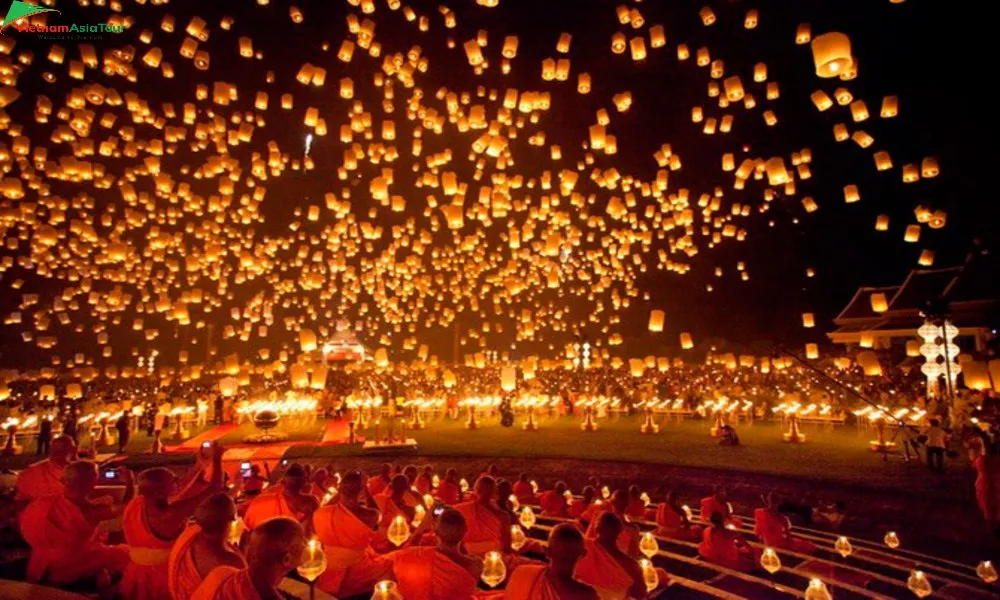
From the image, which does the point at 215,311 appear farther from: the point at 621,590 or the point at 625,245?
the point at 621,590

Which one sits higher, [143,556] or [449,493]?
[143,556]

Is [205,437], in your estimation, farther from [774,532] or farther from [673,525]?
[774,532]

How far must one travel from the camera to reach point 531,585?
3041 mm

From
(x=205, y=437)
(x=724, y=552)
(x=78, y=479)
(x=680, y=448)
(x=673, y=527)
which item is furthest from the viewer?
(x=205, y=437)

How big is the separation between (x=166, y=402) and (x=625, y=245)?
1599 cm

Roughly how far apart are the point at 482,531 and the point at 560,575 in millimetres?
2361

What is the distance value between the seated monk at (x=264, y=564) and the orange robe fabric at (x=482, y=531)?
2.72m

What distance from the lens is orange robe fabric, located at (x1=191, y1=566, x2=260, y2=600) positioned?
8.43 feet

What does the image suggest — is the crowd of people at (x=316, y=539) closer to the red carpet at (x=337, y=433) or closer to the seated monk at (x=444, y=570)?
the seated monk at (x=444, y=570)

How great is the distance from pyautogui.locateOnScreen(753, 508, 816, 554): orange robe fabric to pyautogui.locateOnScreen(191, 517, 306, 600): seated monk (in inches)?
232

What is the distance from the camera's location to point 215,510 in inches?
→ 126

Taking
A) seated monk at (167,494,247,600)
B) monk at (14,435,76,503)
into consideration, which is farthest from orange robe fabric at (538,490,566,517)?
monk at (14,435,76,503)

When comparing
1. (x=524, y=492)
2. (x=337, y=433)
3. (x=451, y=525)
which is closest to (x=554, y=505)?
(x=524, y=492)

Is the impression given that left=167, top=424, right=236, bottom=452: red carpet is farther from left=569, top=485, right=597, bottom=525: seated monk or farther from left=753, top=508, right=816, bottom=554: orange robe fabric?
left=753, top=508, right=816, bottom=554: orange robe fabric
